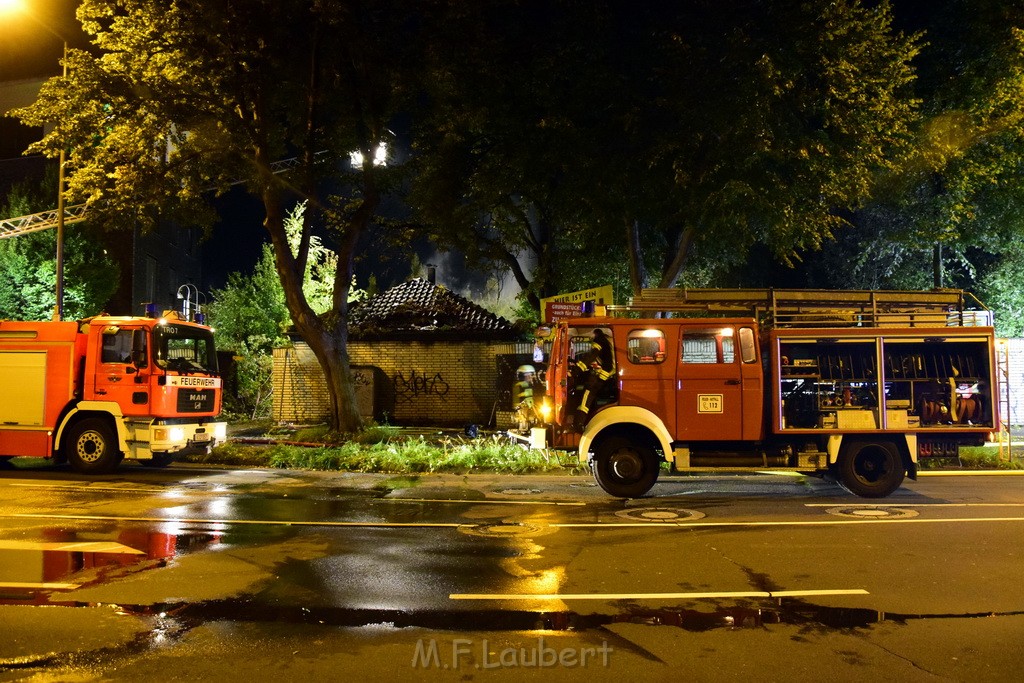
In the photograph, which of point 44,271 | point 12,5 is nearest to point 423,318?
point 44,271

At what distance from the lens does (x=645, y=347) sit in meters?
10.5

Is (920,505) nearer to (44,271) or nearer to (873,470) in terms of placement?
(873,470)

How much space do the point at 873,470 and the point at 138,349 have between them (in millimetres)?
12007

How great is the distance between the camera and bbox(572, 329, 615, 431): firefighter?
1045cm

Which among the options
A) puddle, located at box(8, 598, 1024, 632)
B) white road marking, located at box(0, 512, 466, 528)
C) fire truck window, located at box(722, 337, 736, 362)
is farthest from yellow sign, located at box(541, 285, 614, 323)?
puddle, located at box(8, 598, 1024, 632)

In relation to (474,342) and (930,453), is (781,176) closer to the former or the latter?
(930,453)

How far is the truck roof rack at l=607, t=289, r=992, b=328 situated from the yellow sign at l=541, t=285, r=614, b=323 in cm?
309

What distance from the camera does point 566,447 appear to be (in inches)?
416

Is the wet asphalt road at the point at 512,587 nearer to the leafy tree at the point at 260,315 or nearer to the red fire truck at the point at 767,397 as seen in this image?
the red fire truck at the point at 767,397

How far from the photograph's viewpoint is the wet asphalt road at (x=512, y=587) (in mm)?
4773

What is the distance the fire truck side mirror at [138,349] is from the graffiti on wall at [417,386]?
960 centimetres

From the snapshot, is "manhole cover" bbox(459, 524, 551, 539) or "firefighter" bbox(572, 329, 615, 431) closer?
"manhole cover" bbox(459, 524, 551, 539)

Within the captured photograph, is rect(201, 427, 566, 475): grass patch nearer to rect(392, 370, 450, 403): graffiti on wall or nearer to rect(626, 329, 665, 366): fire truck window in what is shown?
rect(626, 329, 665, 366): fire truck window

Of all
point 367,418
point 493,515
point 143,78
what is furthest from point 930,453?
point 143,78
